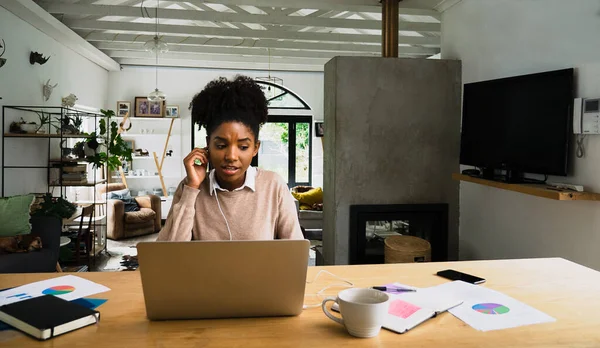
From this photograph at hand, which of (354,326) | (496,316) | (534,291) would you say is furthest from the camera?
(534,291)

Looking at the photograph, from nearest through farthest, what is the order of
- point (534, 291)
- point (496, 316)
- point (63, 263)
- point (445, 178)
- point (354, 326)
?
point (354, 326) → point (496, 316) → point (534, 291) → point (445, 178) → point (63, 263)

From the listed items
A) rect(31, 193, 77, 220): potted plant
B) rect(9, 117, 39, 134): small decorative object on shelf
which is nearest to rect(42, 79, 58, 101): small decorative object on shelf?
rect(9, 117, 39, 134): small decorative object on shelf

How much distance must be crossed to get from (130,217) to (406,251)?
442 cm

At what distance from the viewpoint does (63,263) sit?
189 inches

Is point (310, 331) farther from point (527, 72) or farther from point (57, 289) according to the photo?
point (527, 72)

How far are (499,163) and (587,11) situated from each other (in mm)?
1040

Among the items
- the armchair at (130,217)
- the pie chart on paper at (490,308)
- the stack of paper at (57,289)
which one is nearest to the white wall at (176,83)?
the armchair at (130,217)

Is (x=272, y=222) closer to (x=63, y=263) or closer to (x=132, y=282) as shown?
(x=132, y=282)

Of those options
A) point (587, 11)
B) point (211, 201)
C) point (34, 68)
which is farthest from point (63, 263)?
point (587, 11)

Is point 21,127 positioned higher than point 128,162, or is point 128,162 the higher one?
point 21,127

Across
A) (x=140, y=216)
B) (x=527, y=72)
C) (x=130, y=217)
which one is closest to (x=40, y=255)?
(x=130, y=217)

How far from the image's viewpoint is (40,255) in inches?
138

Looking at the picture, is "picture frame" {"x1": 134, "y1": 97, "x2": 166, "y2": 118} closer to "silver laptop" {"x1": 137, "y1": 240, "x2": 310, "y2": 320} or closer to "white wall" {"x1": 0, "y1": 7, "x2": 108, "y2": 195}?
"white wall" {"x1": 0, "y1": 7, "x2": 108, "y2": 195}

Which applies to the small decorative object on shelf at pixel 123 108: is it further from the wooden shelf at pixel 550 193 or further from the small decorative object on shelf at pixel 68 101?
the wooden shelf at pixel 550 193
